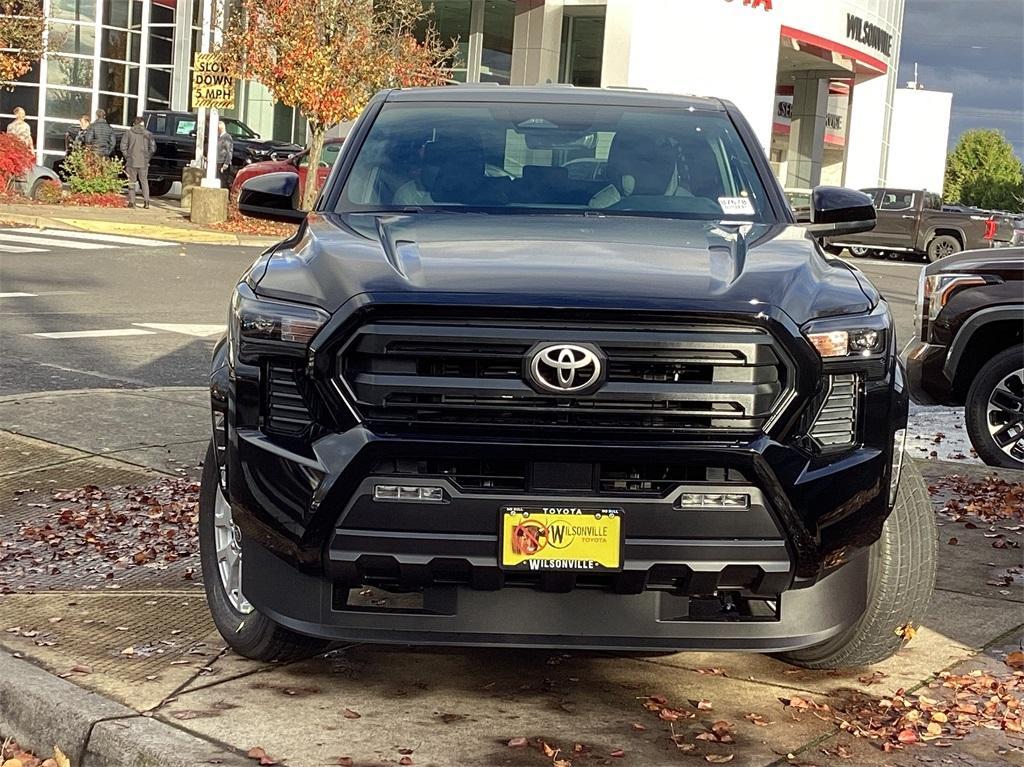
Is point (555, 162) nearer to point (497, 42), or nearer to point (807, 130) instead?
point (497, 42)

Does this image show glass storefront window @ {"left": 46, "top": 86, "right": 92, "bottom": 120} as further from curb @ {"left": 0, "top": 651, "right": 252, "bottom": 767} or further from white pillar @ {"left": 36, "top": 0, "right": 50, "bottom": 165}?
curb @ {"left": 0, "top": 651, "right": 252, "bottom": 767}

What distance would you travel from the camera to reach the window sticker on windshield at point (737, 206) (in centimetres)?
525

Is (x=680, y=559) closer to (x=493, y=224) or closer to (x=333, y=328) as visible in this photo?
(x=333, y=328)

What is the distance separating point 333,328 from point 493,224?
1.02 m

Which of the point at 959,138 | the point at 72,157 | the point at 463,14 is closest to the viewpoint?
the point at 72,157

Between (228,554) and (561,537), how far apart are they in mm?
1361

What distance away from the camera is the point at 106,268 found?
712 inches

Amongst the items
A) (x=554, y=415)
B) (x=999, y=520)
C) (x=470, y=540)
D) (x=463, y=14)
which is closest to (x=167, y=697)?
(x=470, y=540)

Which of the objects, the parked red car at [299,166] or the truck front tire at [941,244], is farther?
the truck front tire at [941,244]

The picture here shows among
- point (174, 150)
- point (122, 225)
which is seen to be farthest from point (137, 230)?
point (174, 150)

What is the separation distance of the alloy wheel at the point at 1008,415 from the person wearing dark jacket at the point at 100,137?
23601 mm

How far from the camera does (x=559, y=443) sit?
3.73 m

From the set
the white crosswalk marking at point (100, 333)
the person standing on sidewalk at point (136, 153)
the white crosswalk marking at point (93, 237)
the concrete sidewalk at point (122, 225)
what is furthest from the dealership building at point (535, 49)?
the white crosswalk marking at point (100, 333)

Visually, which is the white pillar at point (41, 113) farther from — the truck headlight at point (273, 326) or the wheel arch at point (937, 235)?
the truck headlight at point (273, 326)
